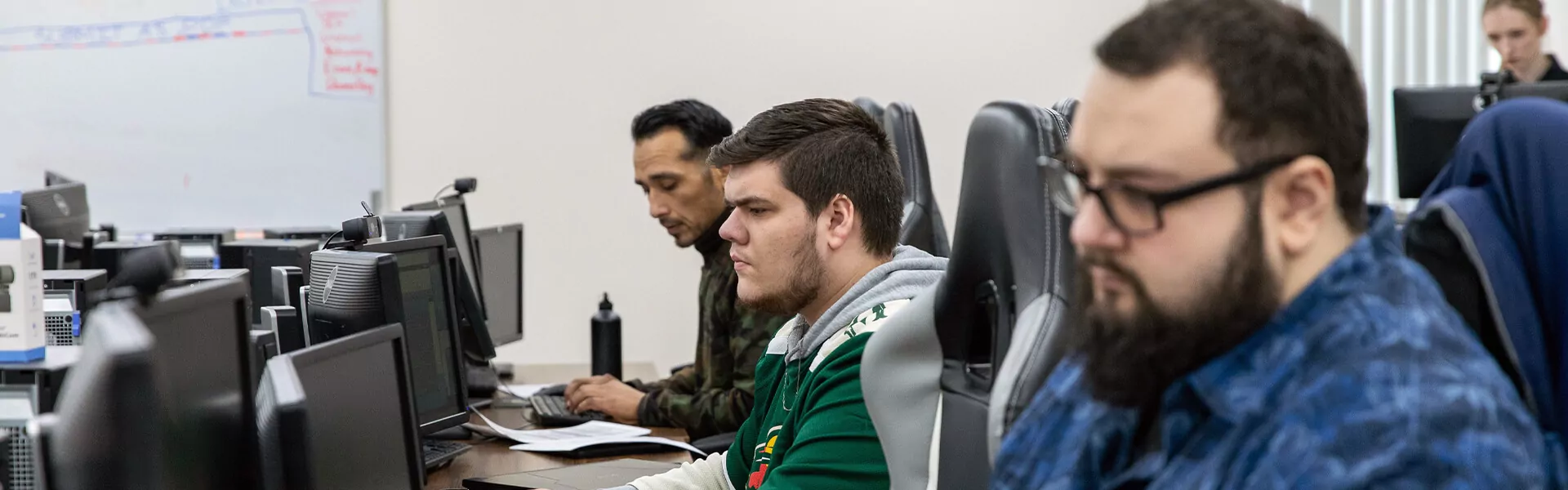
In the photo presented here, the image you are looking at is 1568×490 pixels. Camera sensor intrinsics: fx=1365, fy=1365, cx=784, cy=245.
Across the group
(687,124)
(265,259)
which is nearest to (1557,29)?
(687,124)

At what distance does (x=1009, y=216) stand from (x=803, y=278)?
2.34 ft

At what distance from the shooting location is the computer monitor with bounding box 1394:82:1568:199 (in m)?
2.10

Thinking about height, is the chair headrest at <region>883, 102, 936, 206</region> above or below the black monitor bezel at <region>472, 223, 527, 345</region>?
above

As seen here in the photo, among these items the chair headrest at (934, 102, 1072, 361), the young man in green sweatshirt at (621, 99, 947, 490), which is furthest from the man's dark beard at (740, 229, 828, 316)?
the chair headrest at (934, 102, 1072, 361)

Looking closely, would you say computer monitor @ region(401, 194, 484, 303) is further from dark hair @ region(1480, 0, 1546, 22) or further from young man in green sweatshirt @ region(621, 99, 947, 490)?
dark hair @ region(1480, 0, 1546, 22)

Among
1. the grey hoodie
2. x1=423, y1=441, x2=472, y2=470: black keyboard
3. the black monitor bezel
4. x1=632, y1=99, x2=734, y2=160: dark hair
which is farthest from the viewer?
the black monitor bezel

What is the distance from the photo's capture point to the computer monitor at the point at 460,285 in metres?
2.73

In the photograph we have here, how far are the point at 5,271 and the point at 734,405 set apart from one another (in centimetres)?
140

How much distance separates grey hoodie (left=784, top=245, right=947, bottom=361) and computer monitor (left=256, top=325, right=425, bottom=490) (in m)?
0.53

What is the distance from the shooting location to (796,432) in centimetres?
172

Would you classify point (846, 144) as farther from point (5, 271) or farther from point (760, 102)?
point (760, 102)

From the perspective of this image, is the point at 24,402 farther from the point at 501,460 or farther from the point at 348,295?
the point at 501,460

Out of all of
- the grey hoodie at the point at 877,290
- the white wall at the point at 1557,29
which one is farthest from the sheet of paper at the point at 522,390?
the white wall at the point at 1557,29

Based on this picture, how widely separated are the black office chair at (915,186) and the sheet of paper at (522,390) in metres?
0.98
